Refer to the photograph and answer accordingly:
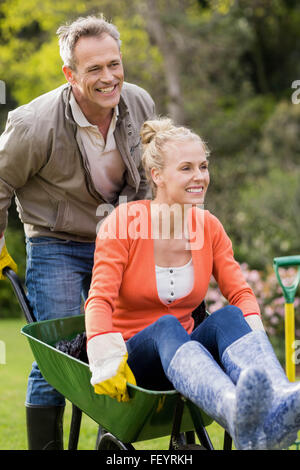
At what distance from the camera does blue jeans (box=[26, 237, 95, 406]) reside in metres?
2.45

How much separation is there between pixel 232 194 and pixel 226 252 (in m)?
7.80

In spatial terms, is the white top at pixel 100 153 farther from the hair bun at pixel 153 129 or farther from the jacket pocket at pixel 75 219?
the hair bun at pixel 153 129

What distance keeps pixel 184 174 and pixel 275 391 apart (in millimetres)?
721

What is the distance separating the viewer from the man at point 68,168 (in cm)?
223

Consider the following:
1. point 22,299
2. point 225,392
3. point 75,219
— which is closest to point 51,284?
point 22,299

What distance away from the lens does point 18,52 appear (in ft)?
42.6

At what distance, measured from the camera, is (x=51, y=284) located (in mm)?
2457

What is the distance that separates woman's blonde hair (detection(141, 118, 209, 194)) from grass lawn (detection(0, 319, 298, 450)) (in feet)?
4.55

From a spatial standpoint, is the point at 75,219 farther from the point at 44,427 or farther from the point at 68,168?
the point at 44,427

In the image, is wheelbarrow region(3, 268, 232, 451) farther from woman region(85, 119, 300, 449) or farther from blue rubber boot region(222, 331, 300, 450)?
blue rubber boot region(222, 331, 300, 450)

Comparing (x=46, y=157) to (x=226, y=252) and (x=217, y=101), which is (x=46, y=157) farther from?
(x=217, y=101)

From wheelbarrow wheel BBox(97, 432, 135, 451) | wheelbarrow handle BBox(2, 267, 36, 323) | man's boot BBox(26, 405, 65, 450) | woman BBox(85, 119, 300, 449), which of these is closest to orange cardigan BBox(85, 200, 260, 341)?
woman BBox(85, 119, 300, 449)

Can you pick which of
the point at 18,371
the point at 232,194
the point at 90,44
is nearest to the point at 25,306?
the point at 90,44

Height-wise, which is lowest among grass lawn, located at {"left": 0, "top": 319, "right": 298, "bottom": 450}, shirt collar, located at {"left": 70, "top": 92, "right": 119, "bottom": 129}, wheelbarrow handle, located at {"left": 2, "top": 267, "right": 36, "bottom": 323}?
grass lawn, located at {"left": 0, "top": 319, "right": 298, "bottom": 450}
